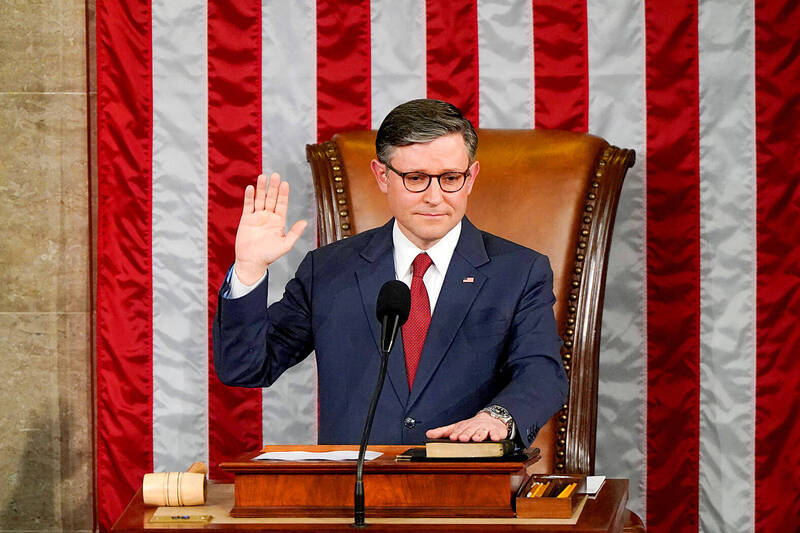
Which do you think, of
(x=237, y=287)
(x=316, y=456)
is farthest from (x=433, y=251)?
(x=316, y=456)

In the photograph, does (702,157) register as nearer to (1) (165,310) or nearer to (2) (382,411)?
(2) (382,411)

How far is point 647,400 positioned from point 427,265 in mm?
1130

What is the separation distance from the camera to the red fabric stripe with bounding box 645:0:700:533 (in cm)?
333

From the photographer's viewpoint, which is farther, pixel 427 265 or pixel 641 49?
pixel 641 49

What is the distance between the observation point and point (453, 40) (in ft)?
11.1

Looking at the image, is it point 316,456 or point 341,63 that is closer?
point 316,456

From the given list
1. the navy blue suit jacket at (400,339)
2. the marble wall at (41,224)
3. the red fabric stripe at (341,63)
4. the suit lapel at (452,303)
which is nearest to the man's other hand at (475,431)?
the navy blue suit jacket at (400,339)

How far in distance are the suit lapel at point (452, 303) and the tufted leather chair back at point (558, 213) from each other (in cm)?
43

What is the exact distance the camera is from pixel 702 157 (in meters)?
3.33

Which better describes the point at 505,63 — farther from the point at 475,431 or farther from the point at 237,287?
the point at 475,431

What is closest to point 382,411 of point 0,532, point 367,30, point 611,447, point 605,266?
point 605,266

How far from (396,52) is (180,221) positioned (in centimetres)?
87

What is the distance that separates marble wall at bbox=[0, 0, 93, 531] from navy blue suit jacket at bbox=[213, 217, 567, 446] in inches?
40.2

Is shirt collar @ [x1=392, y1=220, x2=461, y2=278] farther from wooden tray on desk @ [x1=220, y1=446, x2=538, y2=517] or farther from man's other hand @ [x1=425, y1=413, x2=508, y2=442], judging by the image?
wooden tray on desk @ [x1=220, y1=446, x2=538, y2=517]
